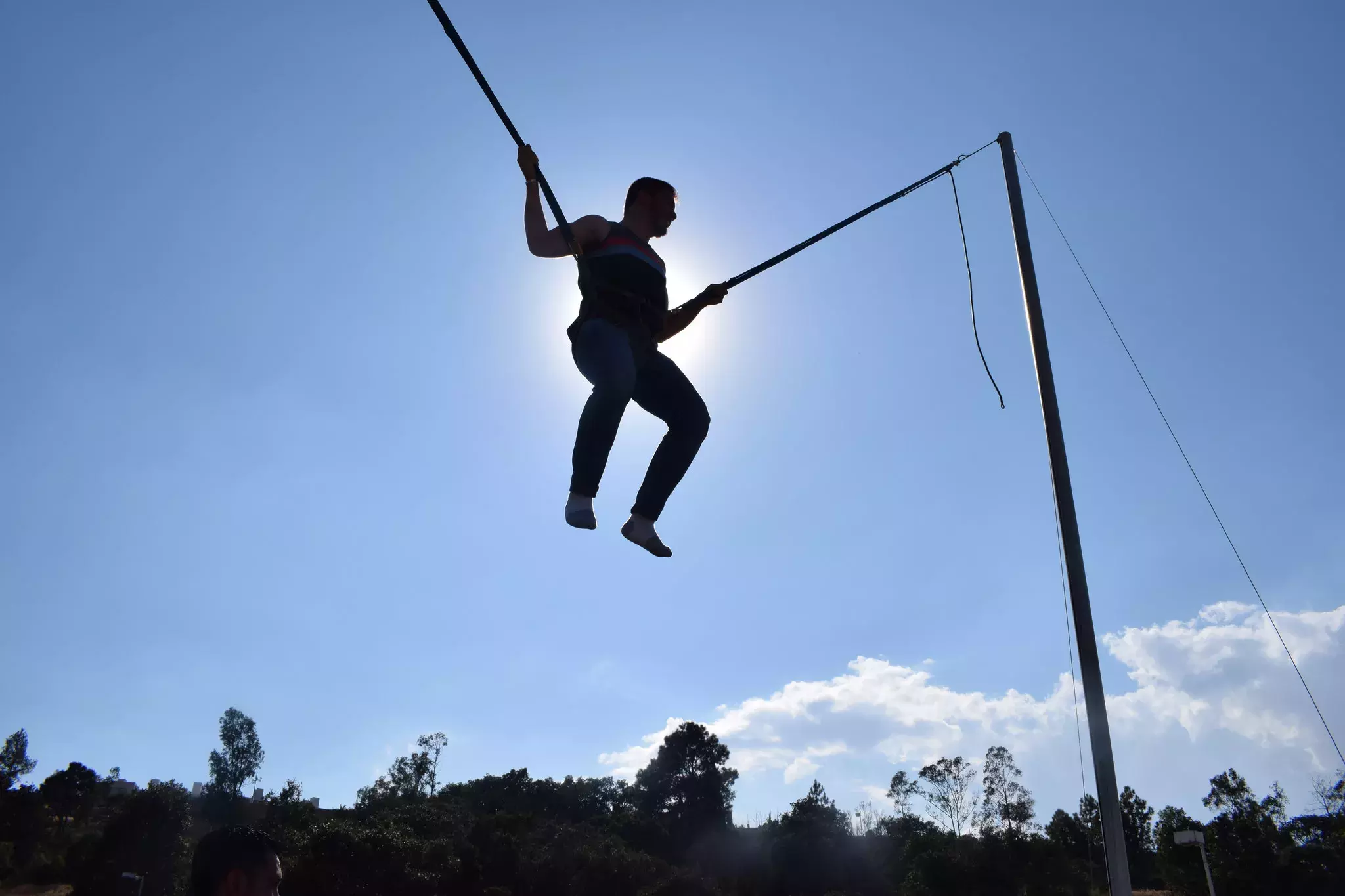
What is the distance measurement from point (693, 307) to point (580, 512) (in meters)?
1.29

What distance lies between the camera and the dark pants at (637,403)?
3654 millimetres

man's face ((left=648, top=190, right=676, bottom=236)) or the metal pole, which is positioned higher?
man's face ((left=648, top=190, right=676, bottom=236))

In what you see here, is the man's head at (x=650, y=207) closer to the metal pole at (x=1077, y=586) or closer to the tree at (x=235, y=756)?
the metal pole at (x=1077, y=586)

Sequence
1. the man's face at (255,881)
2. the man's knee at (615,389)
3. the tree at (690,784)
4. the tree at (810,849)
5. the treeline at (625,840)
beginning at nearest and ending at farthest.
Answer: the man's face at (255,881) → the man's knee at (615,389) → the treeline at (625,840) → the tree at (810,849) → the tree at (690,784)

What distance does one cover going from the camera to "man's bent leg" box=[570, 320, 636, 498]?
143 inches

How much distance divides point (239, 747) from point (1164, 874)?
65.3 metres

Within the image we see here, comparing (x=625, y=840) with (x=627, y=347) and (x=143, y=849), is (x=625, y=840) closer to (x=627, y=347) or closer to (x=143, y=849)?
(x=143, y=849)

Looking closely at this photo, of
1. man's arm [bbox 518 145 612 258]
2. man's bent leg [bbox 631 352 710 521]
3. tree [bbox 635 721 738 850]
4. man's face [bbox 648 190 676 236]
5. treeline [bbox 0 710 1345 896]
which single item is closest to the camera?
man's arm [bbox 518 145 612 258]

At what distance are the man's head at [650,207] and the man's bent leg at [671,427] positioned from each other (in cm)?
65

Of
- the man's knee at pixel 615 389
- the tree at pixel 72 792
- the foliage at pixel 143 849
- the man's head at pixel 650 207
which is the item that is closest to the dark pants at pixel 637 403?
the man's knee at pixel 615 389

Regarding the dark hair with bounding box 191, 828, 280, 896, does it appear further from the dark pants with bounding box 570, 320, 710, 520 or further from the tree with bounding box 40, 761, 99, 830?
the tree with bounding box 40, 761, 99, 830

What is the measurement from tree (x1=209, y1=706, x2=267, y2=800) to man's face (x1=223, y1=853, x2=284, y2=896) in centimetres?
7668

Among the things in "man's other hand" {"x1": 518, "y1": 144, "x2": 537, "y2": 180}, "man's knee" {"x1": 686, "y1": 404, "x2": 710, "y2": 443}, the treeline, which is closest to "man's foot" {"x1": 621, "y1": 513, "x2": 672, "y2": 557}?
"man's knee" {"x1": 686, "y1": 404, "x2": 710, "y2": 443}

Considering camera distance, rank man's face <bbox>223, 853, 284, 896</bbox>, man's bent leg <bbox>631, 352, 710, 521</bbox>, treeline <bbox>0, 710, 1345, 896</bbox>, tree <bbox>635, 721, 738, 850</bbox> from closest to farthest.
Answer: man's face <bbox>223, 853, 284, 896</bbox>
man's bent leg <bbox>631, 352, 710, 521</bbox>
treeline <bbox>0, 710, 1345, 896</bbox>
tree <bbox>635, 721, 738, 850</bbox>
